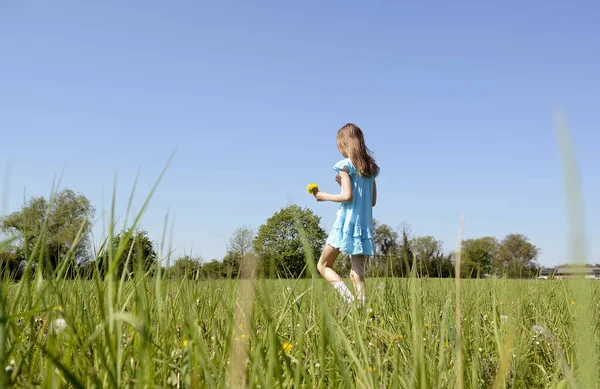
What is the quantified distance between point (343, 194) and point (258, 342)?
5.02 meters

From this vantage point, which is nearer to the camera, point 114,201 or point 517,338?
point 114,201

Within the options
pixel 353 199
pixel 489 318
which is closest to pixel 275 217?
pixel 353 199

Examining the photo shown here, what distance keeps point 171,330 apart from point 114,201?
0.78m

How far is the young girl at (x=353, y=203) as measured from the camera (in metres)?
6.04

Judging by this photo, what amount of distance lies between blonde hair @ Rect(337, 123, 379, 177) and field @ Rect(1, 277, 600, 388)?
2912mm

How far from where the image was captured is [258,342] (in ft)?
3.63

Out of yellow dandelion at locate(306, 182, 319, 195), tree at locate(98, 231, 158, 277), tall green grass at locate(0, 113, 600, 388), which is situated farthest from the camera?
yellow dandelion at locate(306, 182, 319, 195)

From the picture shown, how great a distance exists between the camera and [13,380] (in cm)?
97

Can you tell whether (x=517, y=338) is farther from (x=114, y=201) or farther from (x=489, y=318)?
(x=114, y=201)

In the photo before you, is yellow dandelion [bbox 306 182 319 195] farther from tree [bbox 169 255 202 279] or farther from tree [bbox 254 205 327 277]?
tree [bbox 169 255 202 279]

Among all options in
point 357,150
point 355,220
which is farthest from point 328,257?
point 357,150

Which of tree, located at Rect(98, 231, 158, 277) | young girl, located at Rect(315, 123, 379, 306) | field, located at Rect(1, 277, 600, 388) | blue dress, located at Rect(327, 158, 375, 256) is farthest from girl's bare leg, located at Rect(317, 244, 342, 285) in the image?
tree, located at Rect(98, 231, 158, 277)

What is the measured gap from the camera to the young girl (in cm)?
604

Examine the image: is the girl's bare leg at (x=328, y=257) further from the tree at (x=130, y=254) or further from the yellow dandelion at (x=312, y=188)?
the tree at (x=130, y=254)
